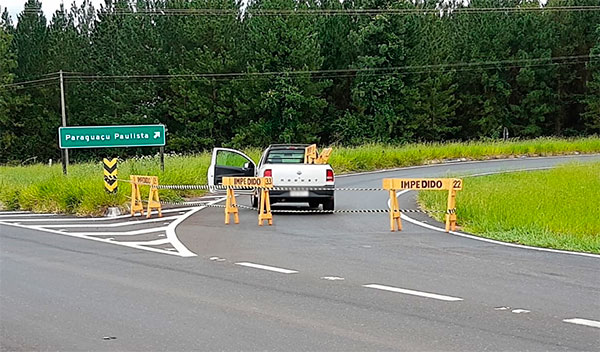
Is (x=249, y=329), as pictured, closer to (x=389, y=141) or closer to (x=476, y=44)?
(x=389, y=141)

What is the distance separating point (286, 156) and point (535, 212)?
24.6 feet

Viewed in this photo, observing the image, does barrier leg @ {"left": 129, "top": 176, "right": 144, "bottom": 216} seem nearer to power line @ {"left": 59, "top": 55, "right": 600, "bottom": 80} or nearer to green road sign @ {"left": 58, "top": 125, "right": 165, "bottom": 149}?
green road sign @ {"left": 58, "top": 125, "right": 165, "bottom": 149}

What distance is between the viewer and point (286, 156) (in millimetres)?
22031

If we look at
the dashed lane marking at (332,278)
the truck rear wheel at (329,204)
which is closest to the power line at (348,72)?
the truck rear wheel at (329,204)

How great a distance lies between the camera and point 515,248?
43.2 feet

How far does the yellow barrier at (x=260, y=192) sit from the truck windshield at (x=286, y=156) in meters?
3.11

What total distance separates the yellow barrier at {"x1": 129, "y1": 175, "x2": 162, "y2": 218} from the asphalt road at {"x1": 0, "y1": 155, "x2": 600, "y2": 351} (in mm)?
4363

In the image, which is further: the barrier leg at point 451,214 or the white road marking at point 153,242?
the barrier leg at point 451,214

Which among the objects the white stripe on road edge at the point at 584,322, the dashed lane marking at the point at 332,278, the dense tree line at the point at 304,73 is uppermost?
the dense tree line at the point at 304,73

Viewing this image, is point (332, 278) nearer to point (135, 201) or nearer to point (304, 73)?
point (135, 201)

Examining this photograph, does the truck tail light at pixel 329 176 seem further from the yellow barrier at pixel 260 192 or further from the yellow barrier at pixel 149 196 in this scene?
the yellow barrier at pixel 149 196

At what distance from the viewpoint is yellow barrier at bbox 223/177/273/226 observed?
1774 cm

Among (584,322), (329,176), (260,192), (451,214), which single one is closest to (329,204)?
(329,176)

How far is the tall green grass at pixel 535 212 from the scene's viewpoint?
14047mm
